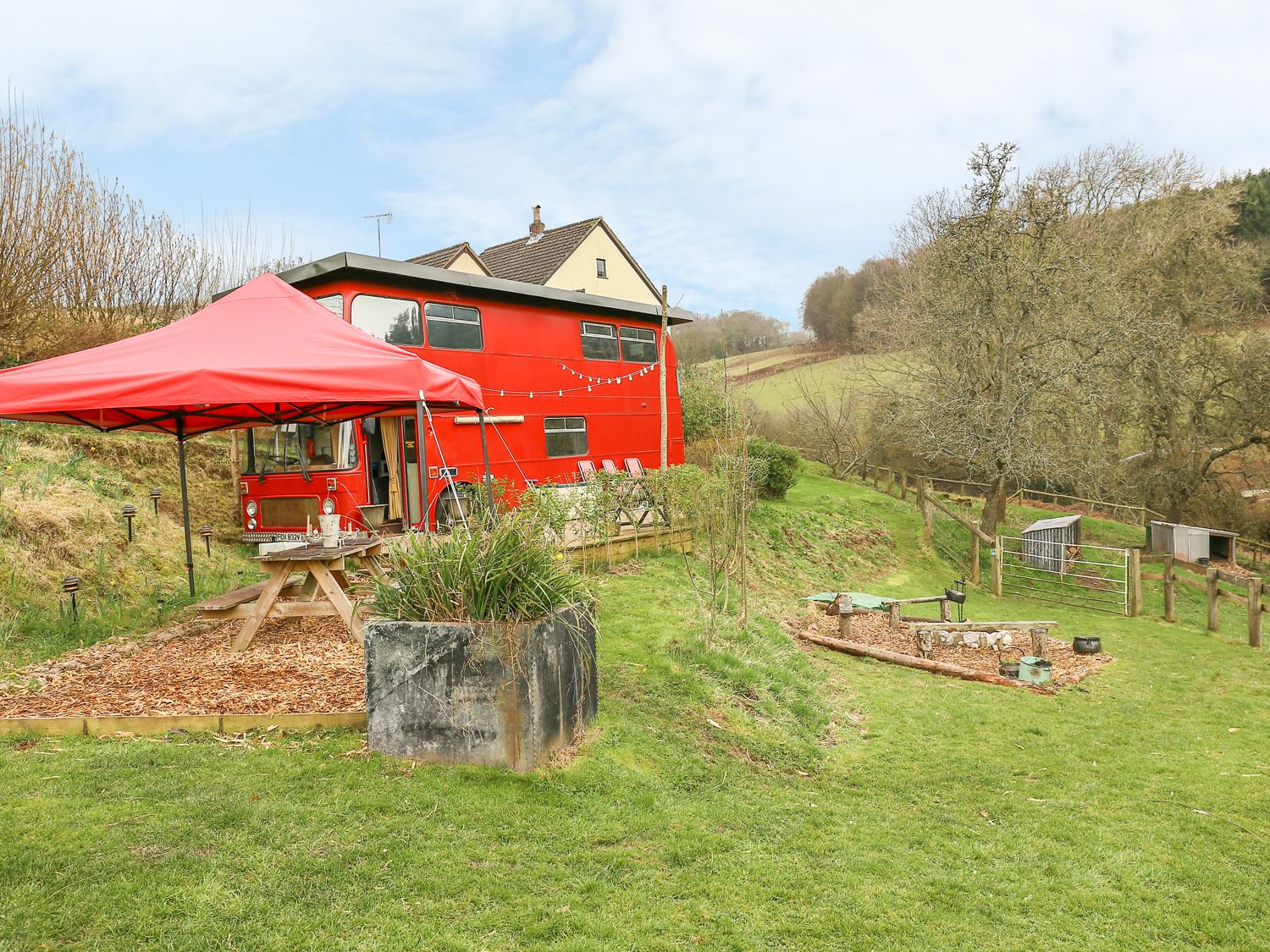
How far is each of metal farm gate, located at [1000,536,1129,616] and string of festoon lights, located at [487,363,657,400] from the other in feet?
26.9

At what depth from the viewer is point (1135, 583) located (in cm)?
1485

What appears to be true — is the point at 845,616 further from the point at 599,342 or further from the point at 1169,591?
the point at 1169,591

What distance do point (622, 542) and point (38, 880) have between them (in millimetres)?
8994

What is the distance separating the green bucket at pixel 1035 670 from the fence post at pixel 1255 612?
17.5 feet

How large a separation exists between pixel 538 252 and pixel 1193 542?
2055cm

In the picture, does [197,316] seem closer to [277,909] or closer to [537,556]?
[537,556]

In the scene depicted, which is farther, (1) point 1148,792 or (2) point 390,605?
(1) point 1148,792

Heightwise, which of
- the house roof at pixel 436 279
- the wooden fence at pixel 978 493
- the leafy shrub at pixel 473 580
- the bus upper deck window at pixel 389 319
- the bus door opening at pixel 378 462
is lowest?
the wooden fence at pixel 978 493

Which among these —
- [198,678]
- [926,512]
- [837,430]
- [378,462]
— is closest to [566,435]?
[378,462]

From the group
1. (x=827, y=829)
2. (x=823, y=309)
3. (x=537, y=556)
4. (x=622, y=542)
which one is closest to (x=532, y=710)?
(x=537, y=556)

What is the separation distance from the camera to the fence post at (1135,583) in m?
14.5

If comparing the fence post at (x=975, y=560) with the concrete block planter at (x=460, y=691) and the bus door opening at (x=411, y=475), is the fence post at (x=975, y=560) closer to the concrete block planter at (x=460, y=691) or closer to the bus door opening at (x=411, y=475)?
the bus door opening at (x=411, y=475)

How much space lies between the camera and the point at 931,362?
20.3m

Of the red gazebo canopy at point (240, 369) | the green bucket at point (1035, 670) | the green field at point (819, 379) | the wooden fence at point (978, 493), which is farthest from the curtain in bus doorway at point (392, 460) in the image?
the green field at point (819, 379)
